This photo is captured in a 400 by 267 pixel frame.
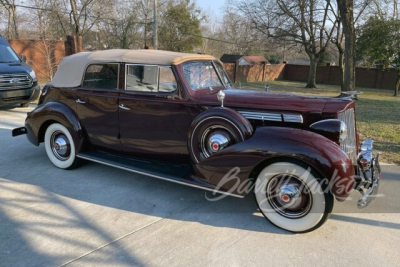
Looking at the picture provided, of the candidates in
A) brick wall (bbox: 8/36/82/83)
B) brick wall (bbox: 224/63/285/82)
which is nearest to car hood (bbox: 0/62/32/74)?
brick wall (bbox: 8/36/82/83)

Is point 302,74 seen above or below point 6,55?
above

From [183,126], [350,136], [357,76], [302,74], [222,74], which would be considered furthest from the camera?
[302,74]

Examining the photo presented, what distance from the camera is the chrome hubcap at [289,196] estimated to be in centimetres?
299

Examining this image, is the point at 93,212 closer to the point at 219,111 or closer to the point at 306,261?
the point at 219,111

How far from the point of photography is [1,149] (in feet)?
17.7

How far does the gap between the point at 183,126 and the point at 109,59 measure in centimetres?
146

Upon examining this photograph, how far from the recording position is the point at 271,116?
3.36 m

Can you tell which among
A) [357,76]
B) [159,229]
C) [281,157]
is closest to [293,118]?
[281,157]

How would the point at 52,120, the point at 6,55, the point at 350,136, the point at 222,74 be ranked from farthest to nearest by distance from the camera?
1. the point at 6,55
2. the point at 52,120
3. the point at 222,74
4. the point at 350,136

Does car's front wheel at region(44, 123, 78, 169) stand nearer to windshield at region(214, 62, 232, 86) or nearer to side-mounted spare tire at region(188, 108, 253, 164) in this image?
side-mounted spare tire at region(188, 108, 253, 164)

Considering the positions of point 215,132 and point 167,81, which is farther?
point 167,81

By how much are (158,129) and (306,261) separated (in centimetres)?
225

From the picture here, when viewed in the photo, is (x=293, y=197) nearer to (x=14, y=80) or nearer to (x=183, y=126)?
(x=183, y=126)

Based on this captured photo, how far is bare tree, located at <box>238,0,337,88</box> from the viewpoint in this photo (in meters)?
20.5
